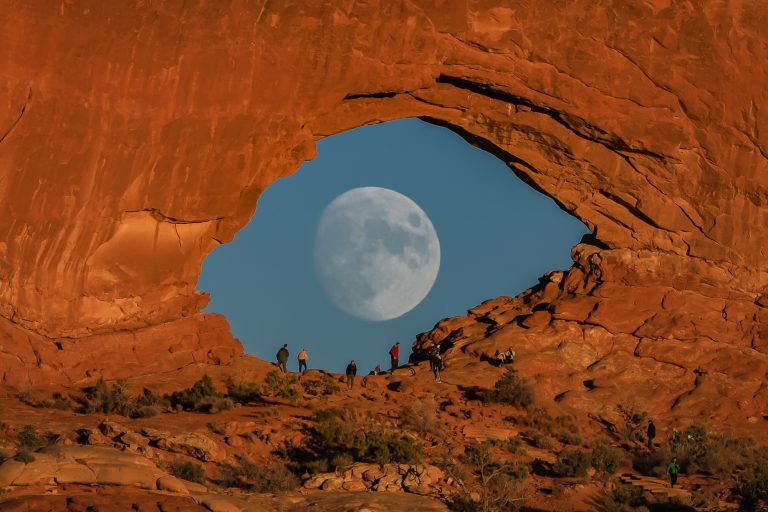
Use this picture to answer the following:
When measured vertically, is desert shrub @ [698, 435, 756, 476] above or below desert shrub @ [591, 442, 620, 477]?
above

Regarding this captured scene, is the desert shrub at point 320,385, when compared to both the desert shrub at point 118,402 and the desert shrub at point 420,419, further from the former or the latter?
the desert shrub at point 118,402

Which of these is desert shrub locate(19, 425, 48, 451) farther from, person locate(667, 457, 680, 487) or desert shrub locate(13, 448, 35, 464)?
person locate(667, 457, 680, 487)

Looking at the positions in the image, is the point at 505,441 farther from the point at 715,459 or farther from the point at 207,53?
the point at 207,53

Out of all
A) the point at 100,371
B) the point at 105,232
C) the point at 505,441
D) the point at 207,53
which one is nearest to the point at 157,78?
the point at 207,53

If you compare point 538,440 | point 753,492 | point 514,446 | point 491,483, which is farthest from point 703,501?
point 538,440

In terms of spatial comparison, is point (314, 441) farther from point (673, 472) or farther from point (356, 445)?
point (673, 472)

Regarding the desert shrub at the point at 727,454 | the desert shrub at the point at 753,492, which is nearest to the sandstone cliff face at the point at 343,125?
the desert shrub at the point at 727,454

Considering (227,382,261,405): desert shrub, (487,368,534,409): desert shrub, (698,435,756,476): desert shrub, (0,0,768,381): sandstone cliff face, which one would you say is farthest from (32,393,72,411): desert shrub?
(698,435,756,476): desert shrub
